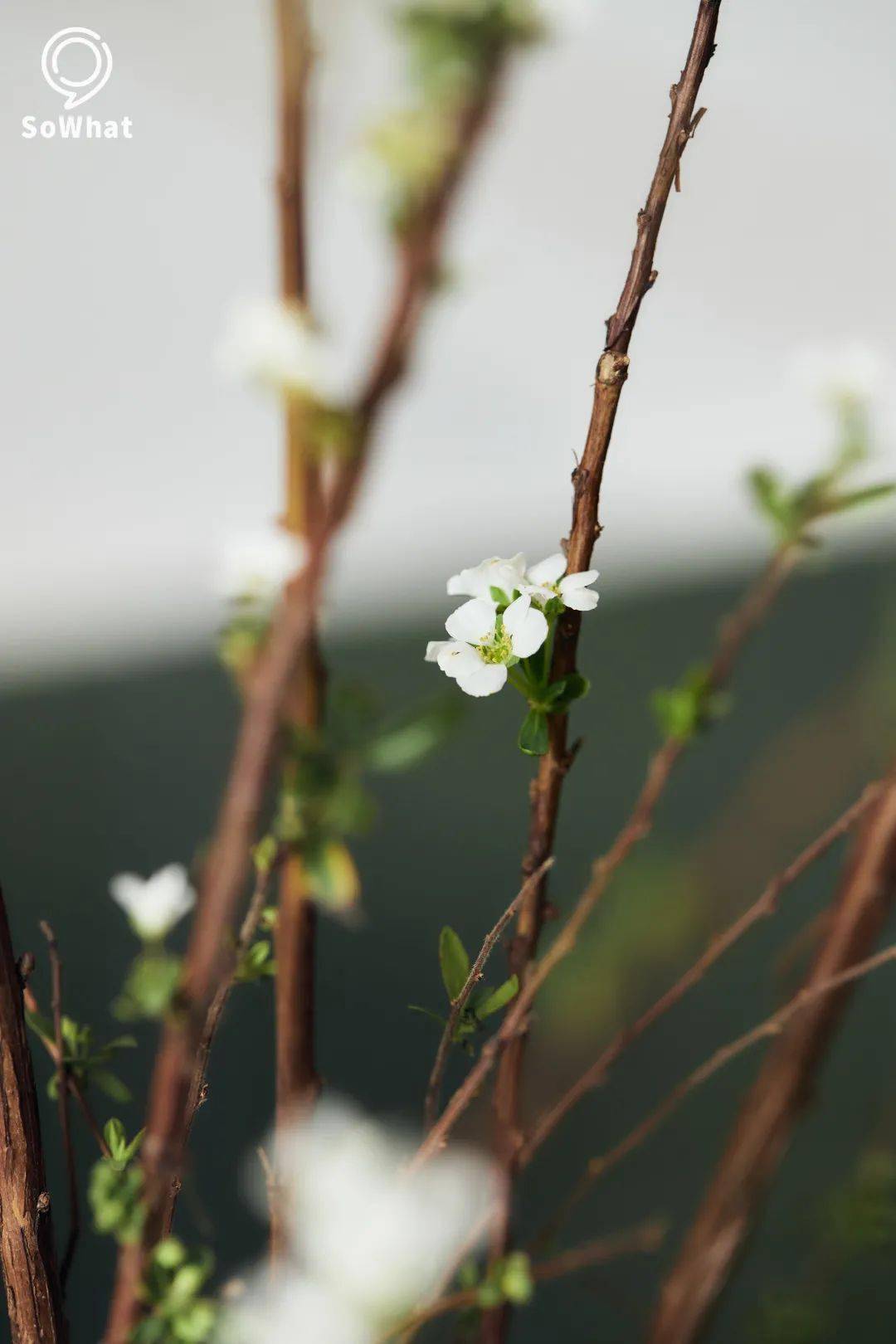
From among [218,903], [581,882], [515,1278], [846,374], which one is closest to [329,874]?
[218,903]

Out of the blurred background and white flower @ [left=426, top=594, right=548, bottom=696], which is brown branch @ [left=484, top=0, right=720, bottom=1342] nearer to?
white flower @ [left=426, top=594, right=548, bottom=696]

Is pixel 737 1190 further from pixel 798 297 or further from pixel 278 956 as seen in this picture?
pixel 798 297

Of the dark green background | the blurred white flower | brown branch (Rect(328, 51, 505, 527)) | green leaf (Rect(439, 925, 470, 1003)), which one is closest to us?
brown branch (Rect(328, 51, 505, 527))

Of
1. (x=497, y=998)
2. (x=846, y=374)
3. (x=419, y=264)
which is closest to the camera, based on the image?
(x=419, y=264)

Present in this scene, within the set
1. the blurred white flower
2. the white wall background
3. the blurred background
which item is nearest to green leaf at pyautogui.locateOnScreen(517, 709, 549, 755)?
the blurred white flower

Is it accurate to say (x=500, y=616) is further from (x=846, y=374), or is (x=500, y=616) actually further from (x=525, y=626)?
(x=846, y=374)

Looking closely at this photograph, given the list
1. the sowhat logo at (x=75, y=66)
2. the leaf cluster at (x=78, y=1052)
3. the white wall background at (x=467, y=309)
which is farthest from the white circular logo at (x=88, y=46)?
the leaf cluster at (x=78, y=1052)
